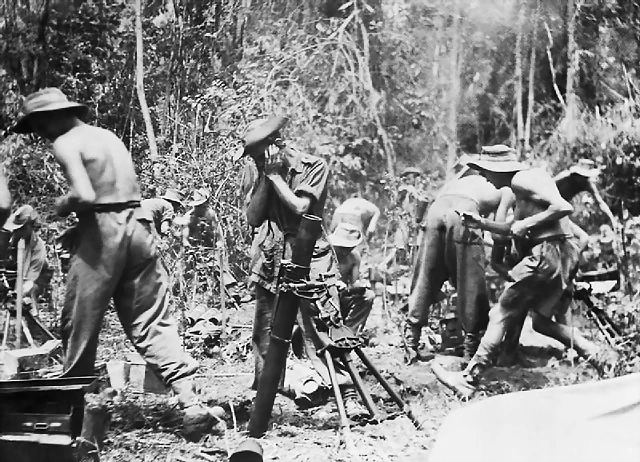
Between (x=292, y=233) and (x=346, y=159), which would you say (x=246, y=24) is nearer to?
(x=346, y=159)

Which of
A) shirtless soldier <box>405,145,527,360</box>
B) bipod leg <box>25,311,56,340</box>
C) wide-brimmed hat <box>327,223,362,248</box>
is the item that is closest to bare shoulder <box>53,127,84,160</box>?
bipod leg <box>25,311,56,340</box>

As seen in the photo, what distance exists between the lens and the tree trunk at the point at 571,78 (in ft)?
12.6

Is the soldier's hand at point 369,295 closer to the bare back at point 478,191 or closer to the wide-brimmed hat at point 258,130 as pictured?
the bare back at point 478,191

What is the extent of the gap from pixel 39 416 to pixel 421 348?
165 cm

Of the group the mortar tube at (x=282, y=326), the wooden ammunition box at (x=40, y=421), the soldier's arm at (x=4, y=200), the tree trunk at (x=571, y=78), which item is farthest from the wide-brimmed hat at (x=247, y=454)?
the tree trunk at (x=571, y=78)

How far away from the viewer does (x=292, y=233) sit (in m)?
3.31

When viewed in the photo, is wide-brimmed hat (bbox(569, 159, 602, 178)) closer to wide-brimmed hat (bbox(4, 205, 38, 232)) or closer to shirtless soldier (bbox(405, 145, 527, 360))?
shirtless soldier (bbox(405, 145, 527, 360))

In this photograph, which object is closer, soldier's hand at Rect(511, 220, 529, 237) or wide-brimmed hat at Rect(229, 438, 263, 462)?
wide-brimmed hat at Rect(229, 438, 263, 462)

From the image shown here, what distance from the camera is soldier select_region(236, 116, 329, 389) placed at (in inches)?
130

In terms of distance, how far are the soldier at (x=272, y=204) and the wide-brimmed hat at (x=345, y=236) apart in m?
0.15

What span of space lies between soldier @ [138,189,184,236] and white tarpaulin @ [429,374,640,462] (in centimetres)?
146

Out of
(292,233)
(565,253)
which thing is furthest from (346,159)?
(565,253)

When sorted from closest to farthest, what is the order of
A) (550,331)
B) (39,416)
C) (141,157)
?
(39,416)
(141,157)
(550,331)

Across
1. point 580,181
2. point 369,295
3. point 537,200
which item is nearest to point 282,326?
point 369,295
